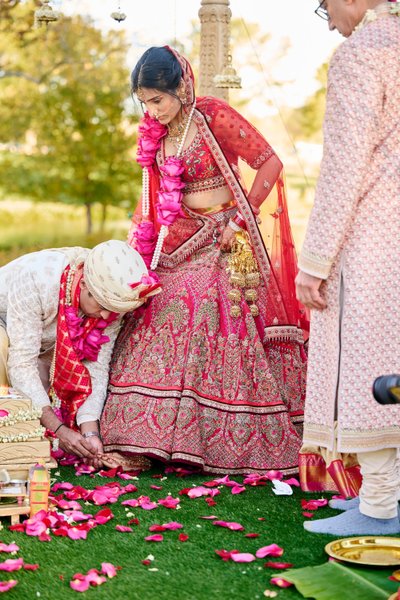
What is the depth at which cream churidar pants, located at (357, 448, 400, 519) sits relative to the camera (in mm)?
3355

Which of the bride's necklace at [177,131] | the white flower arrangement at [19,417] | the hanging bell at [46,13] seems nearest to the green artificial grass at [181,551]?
the white flower arrangement at [19,417]

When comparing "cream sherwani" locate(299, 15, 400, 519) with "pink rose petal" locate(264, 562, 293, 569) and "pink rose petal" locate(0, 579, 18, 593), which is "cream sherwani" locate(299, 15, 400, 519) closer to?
"pink rose petal" locate(264, 562, 293, 569)

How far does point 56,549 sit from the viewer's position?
3.33m

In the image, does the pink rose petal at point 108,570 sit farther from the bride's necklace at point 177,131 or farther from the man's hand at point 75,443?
the bride's necklace at point 177,131

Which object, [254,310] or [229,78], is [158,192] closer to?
[254,310]

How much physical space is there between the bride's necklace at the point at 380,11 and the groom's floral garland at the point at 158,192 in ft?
5.11

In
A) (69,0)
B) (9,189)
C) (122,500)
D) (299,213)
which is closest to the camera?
(122,500)

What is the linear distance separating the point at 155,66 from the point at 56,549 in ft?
7.30

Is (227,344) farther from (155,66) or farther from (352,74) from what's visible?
(352,74)

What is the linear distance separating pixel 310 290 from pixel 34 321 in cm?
157

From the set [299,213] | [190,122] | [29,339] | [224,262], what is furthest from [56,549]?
[299,213]

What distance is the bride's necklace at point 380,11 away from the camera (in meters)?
3.22

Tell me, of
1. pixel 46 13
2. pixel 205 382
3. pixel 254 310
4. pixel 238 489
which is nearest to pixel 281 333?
pixel 254 310

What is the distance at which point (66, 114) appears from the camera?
10.8 metres
